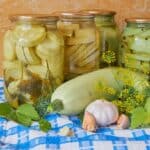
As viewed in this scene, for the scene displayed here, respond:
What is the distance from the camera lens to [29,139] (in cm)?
60

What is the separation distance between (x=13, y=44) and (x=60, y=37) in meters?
0.08

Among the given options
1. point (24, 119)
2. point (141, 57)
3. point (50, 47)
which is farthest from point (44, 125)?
point (141, 57)

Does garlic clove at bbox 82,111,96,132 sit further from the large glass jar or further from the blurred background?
the blurred background

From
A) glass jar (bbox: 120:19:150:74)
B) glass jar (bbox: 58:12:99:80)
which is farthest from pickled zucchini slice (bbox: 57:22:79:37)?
glass jar (bbox: 120:19:150:74)

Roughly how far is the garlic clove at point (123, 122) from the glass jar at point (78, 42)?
16 centimetres

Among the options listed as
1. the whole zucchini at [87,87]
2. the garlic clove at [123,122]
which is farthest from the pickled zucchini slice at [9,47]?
the garlic clove at [123,122]

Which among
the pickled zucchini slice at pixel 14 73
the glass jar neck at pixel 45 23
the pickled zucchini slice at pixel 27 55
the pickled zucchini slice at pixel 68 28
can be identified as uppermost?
the glass jar neck at pixel 45 23

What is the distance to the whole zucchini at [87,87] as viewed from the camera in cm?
68

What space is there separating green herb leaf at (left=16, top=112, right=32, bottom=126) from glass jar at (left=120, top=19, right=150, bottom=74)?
238 millimetres

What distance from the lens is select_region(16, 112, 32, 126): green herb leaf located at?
0.65m

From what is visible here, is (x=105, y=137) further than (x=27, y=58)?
No

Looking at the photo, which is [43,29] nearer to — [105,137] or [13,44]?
[13,44]

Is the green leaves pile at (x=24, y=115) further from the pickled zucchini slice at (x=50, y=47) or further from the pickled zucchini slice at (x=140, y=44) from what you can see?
the pickled zucchini slice at (x=140, y=44)

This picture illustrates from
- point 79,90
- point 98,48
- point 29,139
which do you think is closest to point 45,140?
point 29,139
